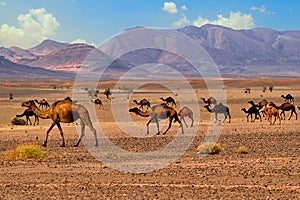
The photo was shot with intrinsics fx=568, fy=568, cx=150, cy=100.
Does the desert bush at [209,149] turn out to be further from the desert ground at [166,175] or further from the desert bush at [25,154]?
the desert bush at [25,154]

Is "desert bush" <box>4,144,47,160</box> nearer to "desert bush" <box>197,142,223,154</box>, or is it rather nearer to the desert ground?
the desert ground

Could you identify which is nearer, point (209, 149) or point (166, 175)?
point (166, 175)

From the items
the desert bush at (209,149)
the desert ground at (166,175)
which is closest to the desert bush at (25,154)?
the desert ground at (166,175)

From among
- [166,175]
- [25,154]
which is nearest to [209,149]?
[166,175]

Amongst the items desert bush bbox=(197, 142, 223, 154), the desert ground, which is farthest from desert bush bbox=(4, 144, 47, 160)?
desert bush bbox=(197, 142, 223, 154)

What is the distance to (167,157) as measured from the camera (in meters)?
17.5

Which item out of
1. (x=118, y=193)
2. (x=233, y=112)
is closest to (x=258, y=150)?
(x=118, y=193)

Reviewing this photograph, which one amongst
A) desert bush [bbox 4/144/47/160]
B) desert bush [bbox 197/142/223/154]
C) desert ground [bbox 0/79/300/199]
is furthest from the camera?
desert bush [bbox 197/142/223/154]

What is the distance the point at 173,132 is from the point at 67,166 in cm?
1170

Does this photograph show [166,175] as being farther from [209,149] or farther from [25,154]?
[25,154]

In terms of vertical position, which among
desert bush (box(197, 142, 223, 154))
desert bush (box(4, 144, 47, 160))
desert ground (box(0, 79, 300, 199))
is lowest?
desert ground (box(0, 79, 300, 199))

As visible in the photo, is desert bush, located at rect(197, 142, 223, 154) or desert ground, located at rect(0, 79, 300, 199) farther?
desert bush, located at rect(197, 142, 223, 154)

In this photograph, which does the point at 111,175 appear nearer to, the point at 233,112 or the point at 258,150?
the point at 258,150

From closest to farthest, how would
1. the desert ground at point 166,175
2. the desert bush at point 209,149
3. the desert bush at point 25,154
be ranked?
the desert ground at point 166,175
the desert bush at point 25,154
the desert bush at point 209,149
